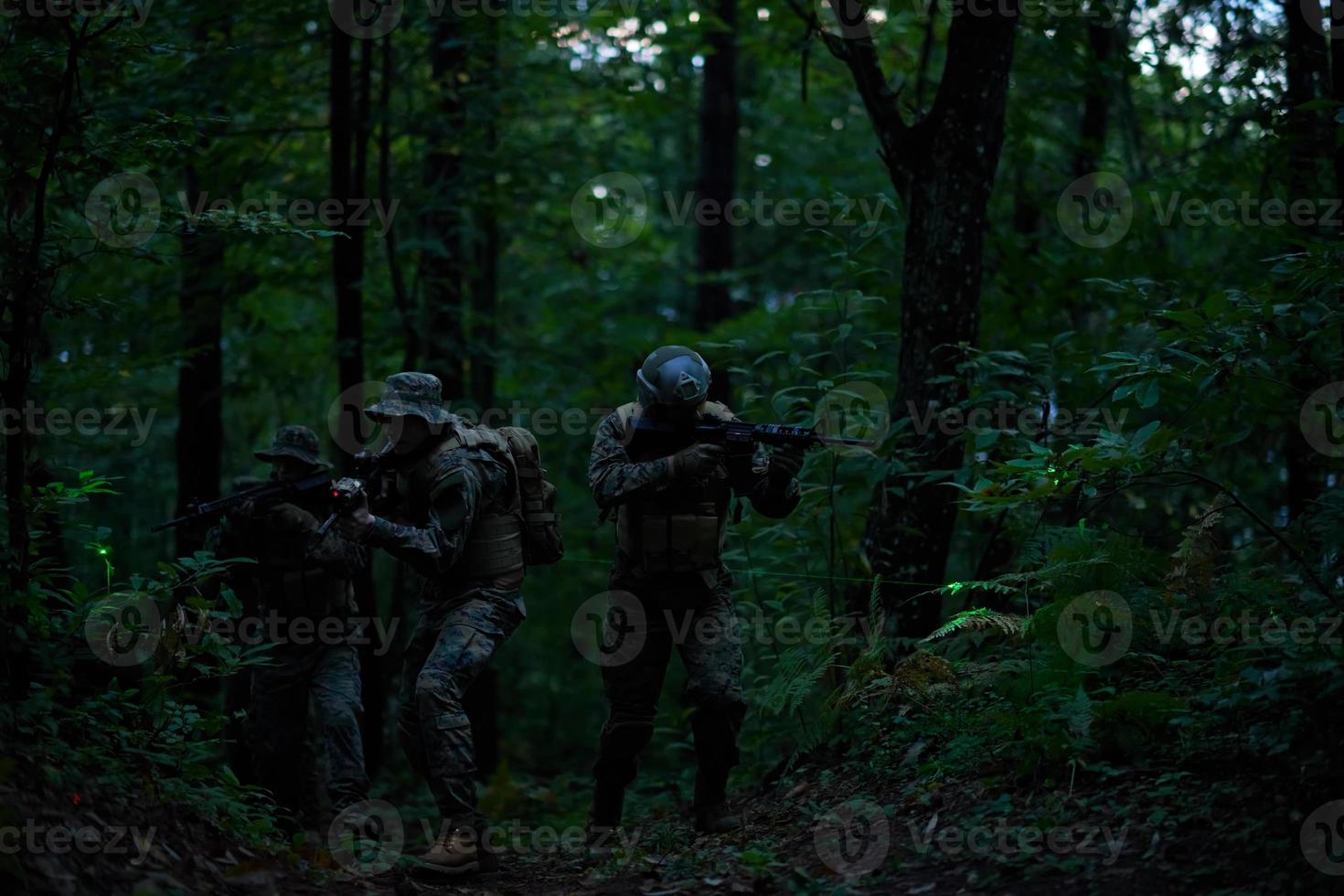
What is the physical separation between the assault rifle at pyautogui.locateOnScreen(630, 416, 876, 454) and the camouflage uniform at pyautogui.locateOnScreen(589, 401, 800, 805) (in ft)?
0.18

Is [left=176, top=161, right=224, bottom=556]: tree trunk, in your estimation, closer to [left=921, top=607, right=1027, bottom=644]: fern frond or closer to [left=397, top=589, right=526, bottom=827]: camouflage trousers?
[left=397, top=589, right=526, bottom=827]: camouflage trousers


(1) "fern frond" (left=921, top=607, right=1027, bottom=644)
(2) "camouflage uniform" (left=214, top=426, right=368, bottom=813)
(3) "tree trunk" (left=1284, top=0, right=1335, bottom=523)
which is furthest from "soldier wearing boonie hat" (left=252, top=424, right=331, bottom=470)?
(3) "tree trunk" (left=1284, top=0, right=1335, bottom=523)

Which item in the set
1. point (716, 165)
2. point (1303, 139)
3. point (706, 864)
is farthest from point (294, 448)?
point (716, 165)

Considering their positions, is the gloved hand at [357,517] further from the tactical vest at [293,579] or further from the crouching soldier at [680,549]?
the tactical vest at [293,579]

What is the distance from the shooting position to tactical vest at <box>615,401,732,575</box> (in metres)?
6.23

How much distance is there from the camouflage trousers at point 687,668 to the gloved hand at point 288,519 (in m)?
2.29

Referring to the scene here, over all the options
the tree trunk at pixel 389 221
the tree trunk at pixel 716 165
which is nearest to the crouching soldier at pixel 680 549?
the tree trunk at pixel 389 221

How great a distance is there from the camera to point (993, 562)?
7.79m

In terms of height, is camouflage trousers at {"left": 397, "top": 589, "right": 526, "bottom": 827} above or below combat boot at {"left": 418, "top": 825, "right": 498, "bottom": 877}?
above

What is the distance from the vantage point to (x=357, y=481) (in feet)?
19.8

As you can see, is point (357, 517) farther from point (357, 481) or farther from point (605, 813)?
point (605, 813)

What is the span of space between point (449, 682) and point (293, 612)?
2.02 m

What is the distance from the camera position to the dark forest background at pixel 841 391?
4.87 meters

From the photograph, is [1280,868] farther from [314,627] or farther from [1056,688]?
[314,627]
